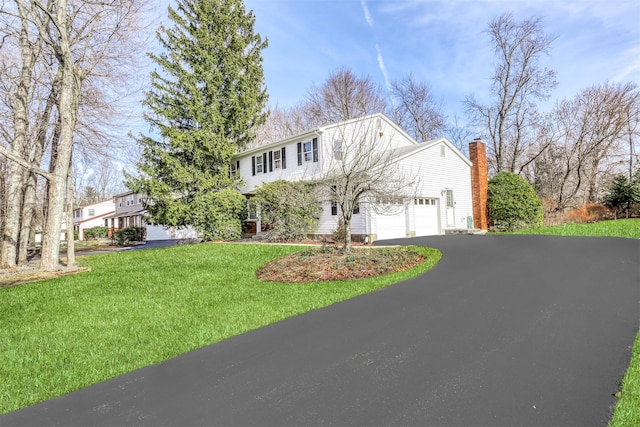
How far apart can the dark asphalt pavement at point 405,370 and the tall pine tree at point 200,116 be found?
1413cm

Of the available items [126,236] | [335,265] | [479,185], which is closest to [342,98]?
[479,185]

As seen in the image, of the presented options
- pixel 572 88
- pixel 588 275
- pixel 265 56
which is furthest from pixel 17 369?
pixel 572 88

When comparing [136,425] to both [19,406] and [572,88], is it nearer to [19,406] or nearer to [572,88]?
[19,406]

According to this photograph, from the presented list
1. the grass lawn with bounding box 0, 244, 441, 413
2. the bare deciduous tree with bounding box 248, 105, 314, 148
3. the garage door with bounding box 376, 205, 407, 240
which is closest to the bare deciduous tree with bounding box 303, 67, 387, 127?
the bare deciduous tree with bounding box 248, 105, 314, 148

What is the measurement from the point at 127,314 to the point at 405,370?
16.4ft

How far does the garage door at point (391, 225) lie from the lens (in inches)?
617

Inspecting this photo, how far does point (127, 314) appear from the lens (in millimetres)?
6094

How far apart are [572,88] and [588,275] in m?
26.5

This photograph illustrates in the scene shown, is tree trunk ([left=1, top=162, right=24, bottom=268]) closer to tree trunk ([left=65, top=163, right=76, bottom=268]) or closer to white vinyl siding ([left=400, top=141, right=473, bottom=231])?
tree trunk ([left=65, top=163, right=76, bottom=268])

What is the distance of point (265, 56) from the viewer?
75.5 ft

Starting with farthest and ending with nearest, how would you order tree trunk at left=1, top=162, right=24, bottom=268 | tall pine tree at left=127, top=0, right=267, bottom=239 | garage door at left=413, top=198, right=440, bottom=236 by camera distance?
tall pine tree at left=127, top=0, right=267, bottom=239, garage door at left=413, top=198, right=440, bottom=236, tree trunk at left=1, top=162, right=24, bottom=268

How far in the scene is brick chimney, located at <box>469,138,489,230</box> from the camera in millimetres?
19719

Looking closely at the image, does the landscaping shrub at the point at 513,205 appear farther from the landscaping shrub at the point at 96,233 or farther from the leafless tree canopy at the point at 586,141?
the landscaping shrub at the point at 96,233

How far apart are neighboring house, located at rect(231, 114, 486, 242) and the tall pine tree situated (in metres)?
1.84
